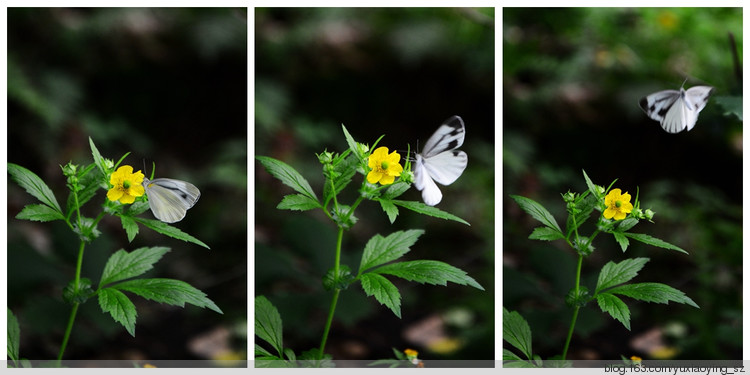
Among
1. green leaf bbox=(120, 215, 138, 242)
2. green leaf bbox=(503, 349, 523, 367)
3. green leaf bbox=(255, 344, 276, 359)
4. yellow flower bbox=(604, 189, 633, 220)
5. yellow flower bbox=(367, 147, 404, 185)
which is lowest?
green leaf bbox=(503, 349, 523, 367)

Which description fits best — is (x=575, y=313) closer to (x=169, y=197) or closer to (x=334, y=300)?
(x=334, y=300)

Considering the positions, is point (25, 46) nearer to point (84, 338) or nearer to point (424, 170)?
point (84, 338)

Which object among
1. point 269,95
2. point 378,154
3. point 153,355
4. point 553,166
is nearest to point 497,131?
point 553,166

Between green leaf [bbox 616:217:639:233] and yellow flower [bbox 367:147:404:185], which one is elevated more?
yellow flower [bbox 367:147:404:185]

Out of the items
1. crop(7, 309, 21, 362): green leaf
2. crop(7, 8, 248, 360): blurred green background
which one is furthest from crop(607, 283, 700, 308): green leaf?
crop(7, 309, 21, 362): green leaf

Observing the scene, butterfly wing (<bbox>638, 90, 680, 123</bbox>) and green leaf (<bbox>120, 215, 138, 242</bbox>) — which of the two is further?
butterfly wing (<bbox>638, 90, 680, 123</bbox>)

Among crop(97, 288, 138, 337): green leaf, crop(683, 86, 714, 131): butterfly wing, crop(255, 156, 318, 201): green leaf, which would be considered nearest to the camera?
crop(97, 288, 138, 337): green leaf

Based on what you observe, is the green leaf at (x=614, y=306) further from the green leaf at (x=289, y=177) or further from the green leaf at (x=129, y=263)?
the green leaf at (x=129, y=263)

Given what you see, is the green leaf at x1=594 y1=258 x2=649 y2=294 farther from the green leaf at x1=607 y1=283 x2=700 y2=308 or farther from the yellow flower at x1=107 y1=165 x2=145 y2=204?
the yellow flower at x1=107 y1=165 x2=145 y2=204
